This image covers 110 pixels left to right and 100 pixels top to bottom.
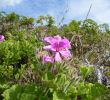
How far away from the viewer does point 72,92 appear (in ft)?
11.4

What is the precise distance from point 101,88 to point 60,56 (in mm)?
413

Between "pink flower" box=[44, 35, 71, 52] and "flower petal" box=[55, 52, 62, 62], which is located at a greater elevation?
"pink flower" box=[44, 35, 71, 52]

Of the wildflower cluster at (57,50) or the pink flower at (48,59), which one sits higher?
the wildflower cluster at (57,50)

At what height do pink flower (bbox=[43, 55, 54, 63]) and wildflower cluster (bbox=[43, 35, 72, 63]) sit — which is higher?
wildflower cluster (bbox=[43, 35, 72, 63])

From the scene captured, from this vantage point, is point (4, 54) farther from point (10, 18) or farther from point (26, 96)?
point (10, 18)

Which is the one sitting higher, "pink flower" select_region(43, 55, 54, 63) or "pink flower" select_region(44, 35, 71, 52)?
"pink flower" select_region(44, 35, 71, 52)

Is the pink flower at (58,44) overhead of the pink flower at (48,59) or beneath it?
overhead

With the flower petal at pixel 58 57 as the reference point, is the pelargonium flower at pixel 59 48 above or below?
above

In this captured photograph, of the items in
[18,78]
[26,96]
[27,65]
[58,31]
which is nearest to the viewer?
[26,96]

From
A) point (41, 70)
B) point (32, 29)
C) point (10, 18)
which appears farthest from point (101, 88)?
point (10, 18)

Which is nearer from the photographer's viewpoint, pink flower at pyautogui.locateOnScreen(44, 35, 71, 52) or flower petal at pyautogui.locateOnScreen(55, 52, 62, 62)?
flower petal at pyautogui.locateOnScreen(55, 52, 62, 62)

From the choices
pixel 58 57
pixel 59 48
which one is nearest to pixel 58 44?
pixel 59 48

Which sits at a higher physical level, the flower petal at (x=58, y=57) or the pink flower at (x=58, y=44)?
the pink flower at (x=58, y=44)

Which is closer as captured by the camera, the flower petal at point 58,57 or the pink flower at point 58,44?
the flower petal at point 58,57
